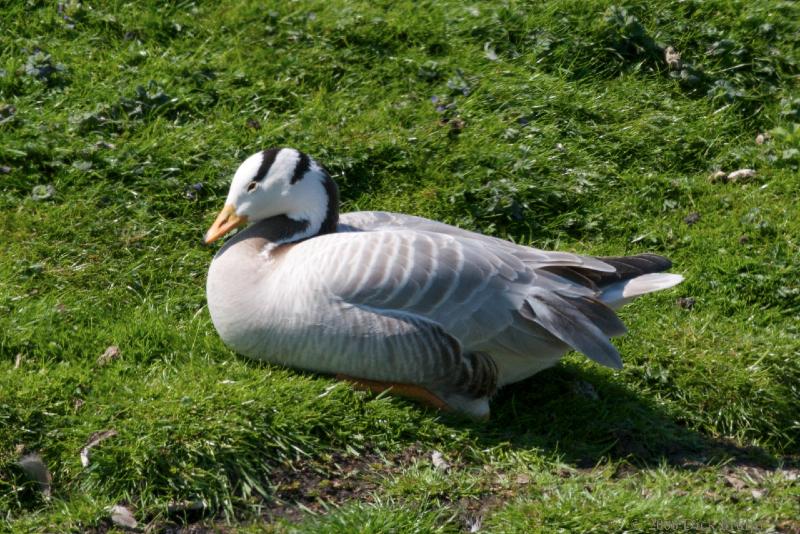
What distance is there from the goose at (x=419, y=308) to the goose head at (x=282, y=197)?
162 millimetres

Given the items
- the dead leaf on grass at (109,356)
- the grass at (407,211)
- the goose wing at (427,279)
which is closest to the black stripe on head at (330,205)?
the goose wing at (427,279)

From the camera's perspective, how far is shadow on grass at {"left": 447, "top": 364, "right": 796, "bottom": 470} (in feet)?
16.5

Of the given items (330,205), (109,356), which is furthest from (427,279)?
(109,356)

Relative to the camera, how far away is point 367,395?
198 inches

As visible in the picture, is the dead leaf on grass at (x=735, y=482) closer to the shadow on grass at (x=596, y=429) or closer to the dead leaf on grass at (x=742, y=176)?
the shadow on grass at (x=596, y=429)

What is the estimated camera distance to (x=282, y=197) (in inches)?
214

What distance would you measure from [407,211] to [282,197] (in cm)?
133

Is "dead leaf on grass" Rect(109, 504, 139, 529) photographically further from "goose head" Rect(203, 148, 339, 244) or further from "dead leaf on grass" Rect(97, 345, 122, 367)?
"goose head" Rect(203, 148, 339, 244)

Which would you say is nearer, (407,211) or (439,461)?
(439,461)

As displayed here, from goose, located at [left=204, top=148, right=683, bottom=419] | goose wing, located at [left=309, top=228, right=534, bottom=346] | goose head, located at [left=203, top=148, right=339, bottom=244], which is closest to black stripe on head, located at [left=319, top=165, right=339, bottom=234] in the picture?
goose head, located at [left=203, top=148, right=339, bottom=244]

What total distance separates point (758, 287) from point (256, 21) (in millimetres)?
3805


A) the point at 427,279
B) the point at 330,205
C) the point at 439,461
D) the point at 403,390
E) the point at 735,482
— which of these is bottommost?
the point at 735,482

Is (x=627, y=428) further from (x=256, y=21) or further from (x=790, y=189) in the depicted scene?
(x=256, y=21)

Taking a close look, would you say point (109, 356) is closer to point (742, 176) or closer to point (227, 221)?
point (227, 221)
